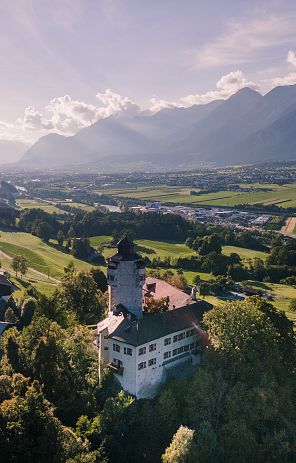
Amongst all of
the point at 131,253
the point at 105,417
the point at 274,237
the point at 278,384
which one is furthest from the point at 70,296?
the point at 274,237

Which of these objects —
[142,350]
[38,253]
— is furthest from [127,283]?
[38,253]

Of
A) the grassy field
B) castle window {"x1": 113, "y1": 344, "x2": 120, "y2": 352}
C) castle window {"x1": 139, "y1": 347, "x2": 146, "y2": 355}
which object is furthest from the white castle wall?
the grassy field

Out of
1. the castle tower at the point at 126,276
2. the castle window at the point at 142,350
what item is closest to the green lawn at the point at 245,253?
the castle tower at the point at 126,276

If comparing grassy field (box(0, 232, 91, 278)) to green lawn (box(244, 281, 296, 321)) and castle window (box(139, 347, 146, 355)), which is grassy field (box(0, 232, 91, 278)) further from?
castle window (box(139, 347, 146, 355))

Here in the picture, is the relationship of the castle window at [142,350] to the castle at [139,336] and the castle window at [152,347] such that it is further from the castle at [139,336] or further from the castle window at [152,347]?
the castle window at [152,347]

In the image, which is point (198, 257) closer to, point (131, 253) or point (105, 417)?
point (131, 253)

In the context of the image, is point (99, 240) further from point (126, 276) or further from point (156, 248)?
point (126, 276)

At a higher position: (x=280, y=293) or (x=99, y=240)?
(x=280, y=293)
